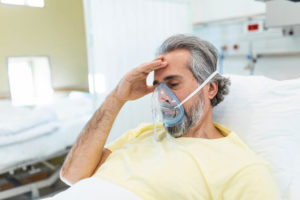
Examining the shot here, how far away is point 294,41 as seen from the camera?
2.34 meters

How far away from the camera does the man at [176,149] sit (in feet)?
3.12

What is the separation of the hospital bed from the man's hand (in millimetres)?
1064

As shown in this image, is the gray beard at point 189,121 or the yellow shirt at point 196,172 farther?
the gray beard at point 189,121

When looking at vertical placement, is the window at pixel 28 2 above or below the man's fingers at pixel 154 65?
above

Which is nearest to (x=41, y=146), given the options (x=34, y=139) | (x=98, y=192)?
(x=34, y=139)

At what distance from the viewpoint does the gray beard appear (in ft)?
3.84

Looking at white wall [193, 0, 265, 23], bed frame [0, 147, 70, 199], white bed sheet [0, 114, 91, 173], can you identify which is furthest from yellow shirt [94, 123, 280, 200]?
white wall [193, 0, 265, 23]

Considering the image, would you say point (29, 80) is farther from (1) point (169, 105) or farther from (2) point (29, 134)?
(1) point (169, 105)

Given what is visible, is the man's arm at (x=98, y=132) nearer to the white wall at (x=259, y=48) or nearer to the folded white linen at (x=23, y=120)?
the folded white linen at (x=23, y=120)

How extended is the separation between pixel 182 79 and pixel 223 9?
2031 millimetres

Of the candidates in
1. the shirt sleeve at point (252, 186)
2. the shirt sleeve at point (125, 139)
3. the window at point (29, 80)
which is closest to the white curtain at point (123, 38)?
the window at point (29, 80)

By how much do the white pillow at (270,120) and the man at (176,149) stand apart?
108 millimetres

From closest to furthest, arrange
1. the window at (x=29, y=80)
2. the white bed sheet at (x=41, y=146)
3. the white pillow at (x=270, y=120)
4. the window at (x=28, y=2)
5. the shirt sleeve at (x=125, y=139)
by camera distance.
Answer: the white pillow at (x=270, y=120) → the shirt sleeve at (x=125, y=139) → the white bed sheet at (x=41, y=146) → the window at (x=28, y=2) → the window at (x=29, y=80)

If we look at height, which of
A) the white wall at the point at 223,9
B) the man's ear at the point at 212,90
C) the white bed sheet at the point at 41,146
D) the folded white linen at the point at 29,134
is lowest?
the white bed sheet at the point at 41,146
